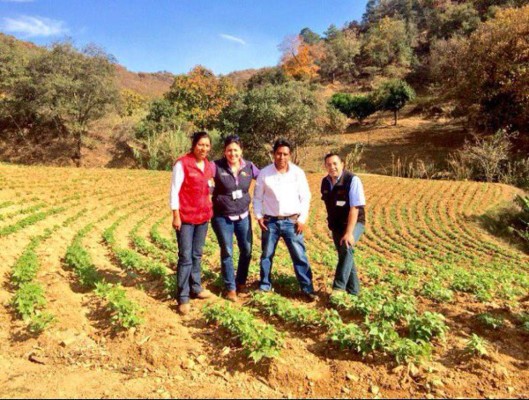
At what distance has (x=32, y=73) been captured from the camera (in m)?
25.9

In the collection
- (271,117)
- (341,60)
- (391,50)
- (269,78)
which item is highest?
(391,50)

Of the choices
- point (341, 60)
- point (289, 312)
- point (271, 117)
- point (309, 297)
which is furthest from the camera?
point (341, 60)

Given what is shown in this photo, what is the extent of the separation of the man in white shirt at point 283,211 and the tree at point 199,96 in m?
28.7

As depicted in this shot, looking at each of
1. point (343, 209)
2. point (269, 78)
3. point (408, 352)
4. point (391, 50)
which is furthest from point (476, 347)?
point (391, 50)

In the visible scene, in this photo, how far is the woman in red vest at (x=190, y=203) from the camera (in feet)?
14.3

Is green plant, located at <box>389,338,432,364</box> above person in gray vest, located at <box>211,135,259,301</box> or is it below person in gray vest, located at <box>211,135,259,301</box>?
below

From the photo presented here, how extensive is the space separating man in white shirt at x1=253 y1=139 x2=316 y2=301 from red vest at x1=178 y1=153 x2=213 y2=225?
0.63 meters

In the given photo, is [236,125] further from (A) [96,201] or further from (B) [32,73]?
(B) [32,73]

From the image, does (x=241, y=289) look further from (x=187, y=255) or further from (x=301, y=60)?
(x=301, y=60)

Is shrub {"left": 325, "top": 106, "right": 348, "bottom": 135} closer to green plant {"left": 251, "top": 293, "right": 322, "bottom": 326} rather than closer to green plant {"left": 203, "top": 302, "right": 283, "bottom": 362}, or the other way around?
green plant {"left": 251, "top": 293, "right": 322, "bottom": 326}

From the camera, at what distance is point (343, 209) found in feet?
15.2

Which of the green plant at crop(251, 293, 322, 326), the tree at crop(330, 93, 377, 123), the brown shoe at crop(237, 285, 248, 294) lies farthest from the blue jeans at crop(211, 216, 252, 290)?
the tree at crop(330, 93, 377, 123)

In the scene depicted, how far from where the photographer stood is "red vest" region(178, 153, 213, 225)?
440 cm

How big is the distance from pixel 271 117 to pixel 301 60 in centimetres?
3825
